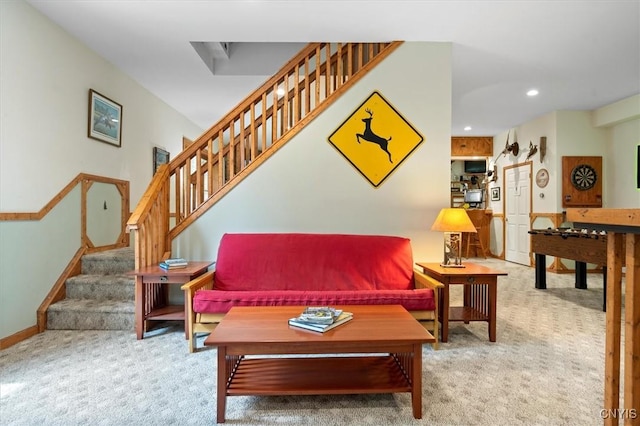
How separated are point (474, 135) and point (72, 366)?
26.0 ft

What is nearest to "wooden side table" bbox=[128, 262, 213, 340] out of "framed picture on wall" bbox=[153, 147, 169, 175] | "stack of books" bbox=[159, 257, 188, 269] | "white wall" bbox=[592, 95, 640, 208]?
"stack of books" bbox=[159, 257, 188, 269]

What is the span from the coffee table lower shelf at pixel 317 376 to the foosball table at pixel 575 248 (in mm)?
2396

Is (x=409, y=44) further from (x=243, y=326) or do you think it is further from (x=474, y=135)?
(x=474, y=135)

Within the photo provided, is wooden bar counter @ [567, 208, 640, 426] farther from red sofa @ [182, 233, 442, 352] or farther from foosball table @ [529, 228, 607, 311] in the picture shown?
foosball table @ [529, 228, 607, 311]

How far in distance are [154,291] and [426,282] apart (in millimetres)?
2464

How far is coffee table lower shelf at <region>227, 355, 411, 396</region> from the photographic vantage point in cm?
182

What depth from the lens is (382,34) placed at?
328cm

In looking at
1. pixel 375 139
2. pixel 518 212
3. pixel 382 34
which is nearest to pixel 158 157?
pixel 375 139

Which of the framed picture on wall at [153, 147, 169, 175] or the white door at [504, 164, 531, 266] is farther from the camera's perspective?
the white door at [504, 164, 531, 266]

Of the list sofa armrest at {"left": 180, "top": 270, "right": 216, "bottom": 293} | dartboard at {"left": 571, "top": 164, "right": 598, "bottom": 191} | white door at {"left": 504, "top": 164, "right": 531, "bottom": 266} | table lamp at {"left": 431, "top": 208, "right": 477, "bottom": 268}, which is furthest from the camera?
white door at {"left": 504, "top": 164, "right": 531, "bottom": 266}

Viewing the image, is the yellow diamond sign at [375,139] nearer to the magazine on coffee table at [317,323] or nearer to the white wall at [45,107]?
the magazine on coffee table at [317,323]

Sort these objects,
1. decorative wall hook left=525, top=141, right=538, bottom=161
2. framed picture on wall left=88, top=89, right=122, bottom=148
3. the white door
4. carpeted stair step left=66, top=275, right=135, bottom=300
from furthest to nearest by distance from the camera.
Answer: the white door → decorative wall hook left=525, top=141, right=538, bottom=161 → framed picture on wall left=88, top=89, right=122, bottom=148 → carpeted stair step left=66, top=275, right=135, bottom=300

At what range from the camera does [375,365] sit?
2.10 meters

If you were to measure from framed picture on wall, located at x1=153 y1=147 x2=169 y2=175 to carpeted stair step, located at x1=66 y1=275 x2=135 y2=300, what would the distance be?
2284mm
